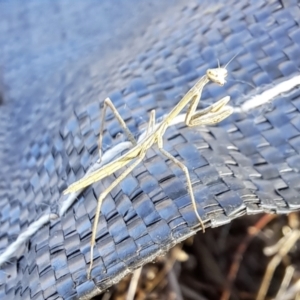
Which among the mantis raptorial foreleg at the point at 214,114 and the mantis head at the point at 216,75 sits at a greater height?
the mantis head at the point at 216,75

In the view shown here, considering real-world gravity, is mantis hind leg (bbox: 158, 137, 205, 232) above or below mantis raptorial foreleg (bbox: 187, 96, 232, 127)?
below

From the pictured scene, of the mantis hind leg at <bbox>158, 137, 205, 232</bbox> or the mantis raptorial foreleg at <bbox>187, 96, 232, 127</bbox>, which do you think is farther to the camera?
the mantis raptorial foreleg at <bbox>187, 96, 232, 127</bbox>

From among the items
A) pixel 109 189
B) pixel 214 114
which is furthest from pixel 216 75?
pixel 109 189

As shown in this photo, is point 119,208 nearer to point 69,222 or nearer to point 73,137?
point 69,222

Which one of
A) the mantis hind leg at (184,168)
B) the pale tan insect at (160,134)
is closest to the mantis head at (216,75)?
the pale tan insect at (160,134)

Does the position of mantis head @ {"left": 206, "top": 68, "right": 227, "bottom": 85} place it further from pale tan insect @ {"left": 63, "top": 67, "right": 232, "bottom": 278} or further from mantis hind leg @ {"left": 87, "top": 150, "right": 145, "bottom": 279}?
mantis hind leg @ {"left": 87, "top": 150, "right": 145, "bottom": 279}

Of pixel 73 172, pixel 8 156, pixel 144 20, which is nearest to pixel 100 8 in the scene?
pixel 144 20

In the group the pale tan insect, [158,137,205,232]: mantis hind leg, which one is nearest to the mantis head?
the pale tan insect

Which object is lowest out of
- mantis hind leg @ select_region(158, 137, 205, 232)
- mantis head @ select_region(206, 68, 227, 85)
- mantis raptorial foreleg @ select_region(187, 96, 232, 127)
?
mantis hind leg @ select_region(158, 137, 205, 232)

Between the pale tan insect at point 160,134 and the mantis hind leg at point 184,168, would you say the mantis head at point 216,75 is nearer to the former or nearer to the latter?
the pale tan insect at point 160,134
